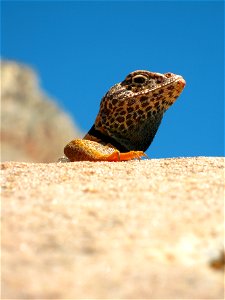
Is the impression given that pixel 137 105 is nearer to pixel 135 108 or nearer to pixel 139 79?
pixel 135 108

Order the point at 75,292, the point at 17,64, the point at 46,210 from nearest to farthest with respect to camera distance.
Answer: the point at 75,292
the point at 46,210
the point at 17,64

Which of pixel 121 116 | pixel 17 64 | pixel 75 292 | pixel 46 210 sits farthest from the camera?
pixel 17 64

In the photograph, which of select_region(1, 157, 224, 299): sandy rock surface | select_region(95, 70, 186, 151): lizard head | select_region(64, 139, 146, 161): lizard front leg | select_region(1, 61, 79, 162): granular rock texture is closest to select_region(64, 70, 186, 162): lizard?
select_region(95, 70, 186, 151): lizard head

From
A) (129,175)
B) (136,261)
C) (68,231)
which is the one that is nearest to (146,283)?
(136,261)

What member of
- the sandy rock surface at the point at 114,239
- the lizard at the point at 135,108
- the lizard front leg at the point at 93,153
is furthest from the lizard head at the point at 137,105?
the sandy rock surface at the point at 114,239

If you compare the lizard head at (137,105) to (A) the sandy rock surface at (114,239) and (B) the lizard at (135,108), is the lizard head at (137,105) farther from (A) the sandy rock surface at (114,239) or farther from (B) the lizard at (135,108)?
(A) the sandy rock surface at (114,239)

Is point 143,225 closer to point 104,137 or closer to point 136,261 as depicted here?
point 136,261

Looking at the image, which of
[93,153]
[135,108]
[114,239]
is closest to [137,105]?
[135,108]
